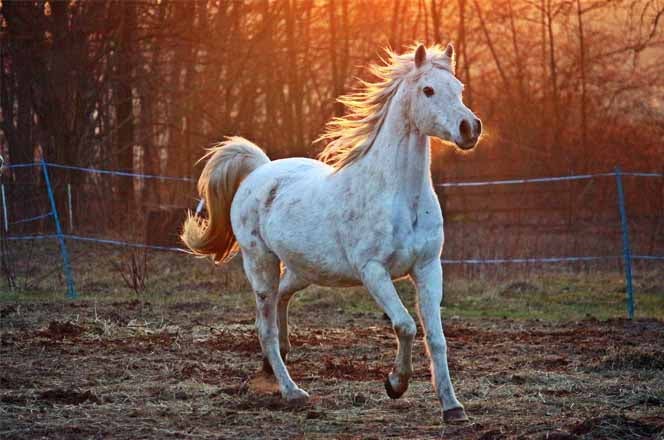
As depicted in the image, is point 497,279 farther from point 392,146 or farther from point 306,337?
point 392,146

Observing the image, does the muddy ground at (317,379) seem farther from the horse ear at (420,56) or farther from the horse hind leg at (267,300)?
the horse ear at (420,56)

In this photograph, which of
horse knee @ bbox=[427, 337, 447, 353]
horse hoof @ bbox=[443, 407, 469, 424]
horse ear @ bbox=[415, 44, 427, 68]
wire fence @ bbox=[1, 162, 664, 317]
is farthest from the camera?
wire fence @ bbox=[1, 162, 664, 317]

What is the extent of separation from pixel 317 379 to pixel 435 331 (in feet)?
5.28

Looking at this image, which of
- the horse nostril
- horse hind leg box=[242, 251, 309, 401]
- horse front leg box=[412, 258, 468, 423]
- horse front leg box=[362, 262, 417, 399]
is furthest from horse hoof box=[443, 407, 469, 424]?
the horse nostril

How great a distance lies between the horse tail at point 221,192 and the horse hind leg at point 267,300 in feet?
2.08

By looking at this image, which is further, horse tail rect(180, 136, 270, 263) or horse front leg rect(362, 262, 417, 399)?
horse tail rect(180, 136, 270, 263)

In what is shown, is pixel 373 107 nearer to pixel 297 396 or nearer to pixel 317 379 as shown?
pixel 297 396

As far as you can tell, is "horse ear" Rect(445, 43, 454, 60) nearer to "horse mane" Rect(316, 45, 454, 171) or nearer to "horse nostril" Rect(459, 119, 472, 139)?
"horse mane" Rect(316, 45, 454, 171)

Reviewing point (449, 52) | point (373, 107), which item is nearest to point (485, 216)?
point (373, 107)

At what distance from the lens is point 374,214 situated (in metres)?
5.64

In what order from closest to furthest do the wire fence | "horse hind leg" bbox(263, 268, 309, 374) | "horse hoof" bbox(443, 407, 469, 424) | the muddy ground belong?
the muddy ground < "horse hoof" bbox(443, 407, 469, 424) < "horse hind leg" bbox(263, 268, 309, 374) < the wire fence

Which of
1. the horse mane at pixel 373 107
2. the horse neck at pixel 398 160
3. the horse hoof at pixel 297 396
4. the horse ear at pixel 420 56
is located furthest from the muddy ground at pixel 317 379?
the horse ear at pixel 420 56

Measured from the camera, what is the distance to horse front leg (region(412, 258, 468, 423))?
5.38 meters

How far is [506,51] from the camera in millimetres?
24703
